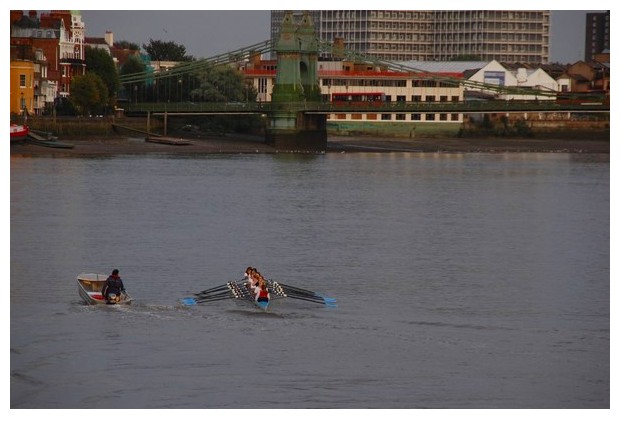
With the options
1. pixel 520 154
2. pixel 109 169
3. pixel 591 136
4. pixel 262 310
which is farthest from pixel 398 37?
pixel 262 310

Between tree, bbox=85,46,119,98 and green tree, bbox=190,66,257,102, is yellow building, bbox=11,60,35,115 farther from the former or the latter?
green tree, bbox=190,66,257,102

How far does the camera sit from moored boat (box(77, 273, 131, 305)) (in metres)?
31.1

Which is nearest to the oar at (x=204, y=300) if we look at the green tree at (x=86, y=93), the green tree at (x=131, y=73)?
the green tree at (x=86, y=93)

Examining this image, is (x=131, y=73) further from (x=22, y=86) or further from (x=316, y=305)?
(x=316, y=305)

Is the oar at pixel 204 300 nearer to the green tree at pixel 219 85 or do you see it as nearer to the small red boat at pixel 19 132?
the small red boat at pixel 19 132

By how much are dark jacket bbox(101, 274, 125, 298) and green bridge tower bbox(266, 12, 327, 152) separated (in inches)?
2951

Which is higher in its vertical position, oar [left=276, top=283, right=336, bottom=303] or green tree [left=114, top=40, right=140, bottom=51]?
green tree [left=114, top=40, right=140, bottom=51]

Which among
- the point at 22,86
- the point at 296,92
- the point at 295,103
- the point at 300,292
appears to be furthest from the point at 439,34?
the point at 300,292

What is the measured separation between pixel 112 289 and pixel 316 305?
4387 mm

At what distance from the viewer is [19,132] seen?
86.4 meters

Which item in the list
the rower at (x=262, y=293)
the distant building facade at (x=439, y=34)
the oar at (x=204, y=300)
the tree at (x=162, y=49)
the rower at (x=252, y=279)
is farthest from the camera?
the distant building facade at (x=439, y=34)

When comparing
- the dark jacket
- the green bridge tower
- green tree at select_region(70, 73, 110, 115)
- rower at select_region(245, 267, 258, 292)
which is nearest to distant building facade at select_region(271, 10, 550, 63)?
the green bridge tower

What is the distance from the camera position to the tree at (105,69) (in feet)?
350
